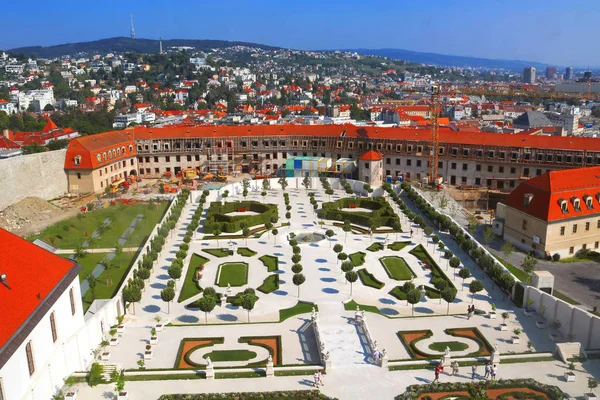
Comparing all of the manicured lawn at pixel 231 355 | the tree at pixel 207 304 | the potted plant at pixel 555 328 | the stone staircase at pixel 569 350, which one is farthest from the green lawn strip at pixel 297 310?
the stone staircase at pixel 569 350

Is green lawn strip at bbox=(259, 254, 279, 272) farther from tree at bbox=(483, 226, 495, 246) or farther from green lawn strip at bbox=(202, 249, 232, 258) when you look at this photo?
tree at bbox=(483, 226, 495, 246)

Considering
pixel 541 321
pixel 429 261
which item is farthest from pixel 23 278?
pixel 429 261

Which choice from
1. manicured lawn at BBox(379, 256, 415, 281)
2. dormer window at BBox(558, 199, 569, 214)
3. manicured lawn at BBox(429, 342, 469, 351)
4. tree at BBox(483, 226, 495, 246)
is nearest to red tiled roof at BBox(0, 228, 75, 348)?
manicured lawn at BBox(429, 342, 469, 351)

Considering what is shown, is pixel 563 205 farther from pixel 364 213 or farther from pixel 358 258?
pixel 364 213

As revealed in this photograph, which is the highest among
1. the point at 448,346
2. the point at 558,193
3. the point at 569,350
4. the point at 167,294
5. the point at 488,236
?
the point at 558,193

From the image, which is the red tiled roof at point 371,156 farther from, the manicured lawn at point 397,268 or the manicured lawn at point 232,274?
the manicured lawn at point 232,274

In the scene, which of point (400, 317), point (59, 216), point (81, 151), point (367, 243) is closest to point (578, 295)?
point (400, 317)
